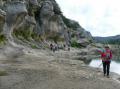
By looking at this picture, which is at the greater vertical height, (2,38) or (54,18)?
(54,18)

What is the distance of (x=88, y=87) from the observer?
12.6 metres

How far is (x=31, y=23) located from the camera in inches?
2414

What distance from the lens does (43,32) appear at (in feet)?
241

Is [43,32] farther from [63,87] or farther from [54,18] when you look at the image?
[63,87]

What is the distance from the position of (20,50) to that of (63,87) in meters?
24.5

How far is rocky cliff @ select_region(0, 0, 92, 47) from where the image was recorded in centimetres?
4175

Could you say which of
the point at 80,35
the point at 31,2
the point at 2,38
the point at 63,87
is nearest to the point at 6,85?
the point at 63,87

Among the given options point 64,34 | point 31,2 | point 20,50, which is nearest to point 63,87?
point 20,50

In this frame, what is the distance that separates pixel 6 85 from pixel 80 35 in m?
131

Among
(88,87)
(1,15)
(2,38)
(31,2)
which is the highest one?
(31,2)

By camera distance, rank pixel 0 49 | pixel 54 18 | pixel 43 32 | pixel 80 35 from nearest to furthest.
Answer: pixel 0 49 < pixel 43 32 < pixel 54 18 < pixel 80 35

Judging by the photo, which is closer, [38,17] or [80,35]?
[38,17]

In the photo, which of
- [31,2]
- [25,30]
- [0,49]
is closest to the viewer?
[0,49]

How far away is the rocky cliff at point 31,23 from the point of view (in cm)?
4175
